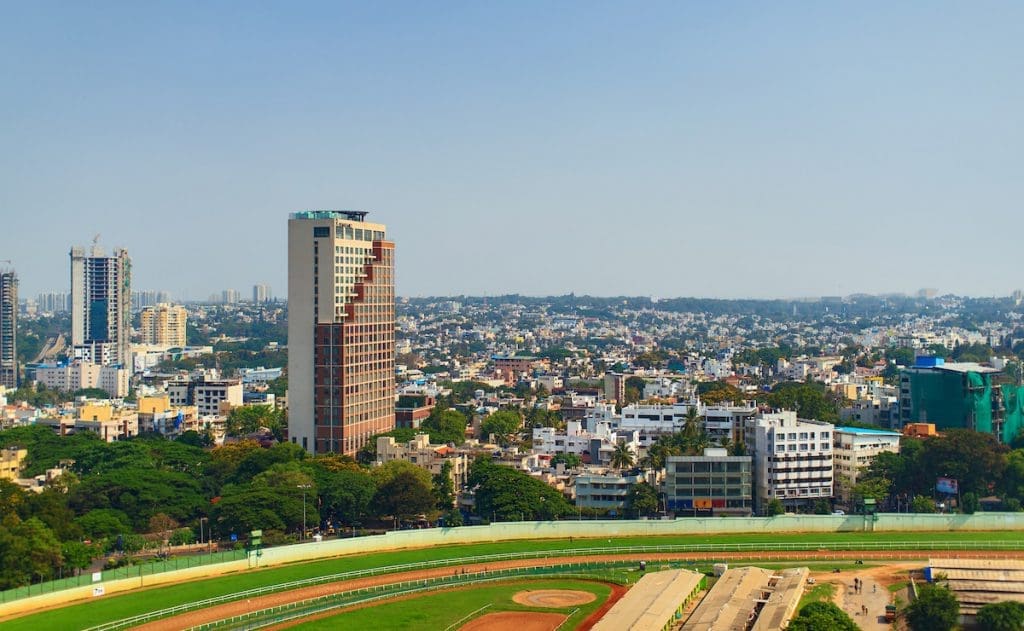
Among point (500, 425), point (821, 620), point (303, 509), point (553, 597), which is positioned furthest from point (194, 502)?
point (821, 620)

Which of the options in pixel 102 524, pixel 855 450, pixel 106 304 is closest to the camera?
pixel 102 524

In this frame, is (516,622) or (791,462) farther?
(791,462)

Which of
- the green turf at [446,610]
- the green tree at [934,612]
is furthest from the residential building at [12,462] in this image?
the green tree at [934,612]

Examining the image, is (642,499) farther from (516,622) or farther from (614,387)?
(614,387)

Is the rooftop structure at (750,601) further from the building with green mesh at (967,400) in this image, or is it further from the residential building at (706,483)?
the building with green mesh at (967,400)

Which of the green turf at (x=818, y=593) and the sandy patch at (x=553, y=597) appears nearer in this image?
the green turf at (x=818, y=593)

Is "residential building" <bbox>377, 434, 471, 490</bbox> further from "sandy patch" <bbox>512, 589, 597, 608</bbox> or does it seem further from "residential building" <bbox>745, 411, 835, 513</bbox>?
"sandy patch" <bbox>512, 589, 597, 608</bbox>
